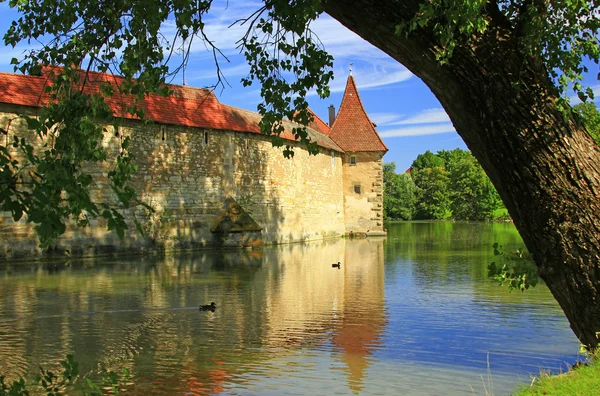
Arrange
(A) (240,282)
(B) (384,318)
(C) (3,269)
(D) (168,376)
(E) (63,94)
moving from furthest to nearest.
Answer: (C) (3,269)
(A) (240,282)
(B) (384,318)
(D) (168,376)
(E) (63,94)

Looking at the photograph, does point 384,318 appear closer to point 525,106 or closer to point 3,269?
point 525,106

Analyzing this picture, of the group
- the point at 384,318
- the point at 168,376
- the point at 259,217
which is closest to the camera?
the point at 168,376

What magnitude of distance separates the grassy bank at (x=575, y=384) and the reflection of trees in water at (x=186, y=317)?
2.41 meters

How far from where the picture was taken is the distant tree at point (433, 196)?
82.8 m

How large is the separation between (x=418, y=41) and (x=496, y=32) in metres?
0.46

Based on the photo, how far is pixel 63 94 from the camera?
17.5ft

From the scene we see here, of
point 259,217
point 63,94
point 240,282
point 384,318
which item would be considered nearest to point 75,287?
point 240,282

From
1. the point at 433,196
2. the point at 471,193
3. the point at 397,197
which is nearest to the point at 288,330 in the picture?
the point at 471,193

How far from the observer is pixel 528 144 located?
3.79 m

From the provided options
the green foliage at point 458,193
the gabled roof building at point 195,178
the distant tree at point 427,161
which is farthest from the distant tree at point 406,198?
the gabled roof building at point 195,178

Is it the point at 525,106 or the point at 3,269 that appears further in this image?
the point at 3,269

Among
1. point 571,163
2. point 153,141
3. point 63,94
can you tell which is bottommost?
point 571,163

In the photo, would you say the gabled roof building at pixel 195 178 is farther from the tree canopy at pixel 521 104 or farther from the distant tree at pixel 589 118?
the tree canopy at pixel 521 104

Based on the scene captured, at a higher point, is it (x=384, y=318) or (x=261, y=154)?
(x=261, y=154)
